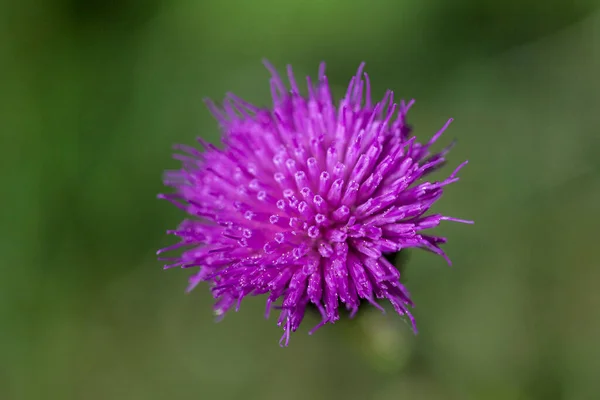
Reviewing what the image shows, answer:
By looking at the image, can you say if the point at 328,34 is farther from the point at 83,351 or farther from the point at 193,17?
the point at 83,351

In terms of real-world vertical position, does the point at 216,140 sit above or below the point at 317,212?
above

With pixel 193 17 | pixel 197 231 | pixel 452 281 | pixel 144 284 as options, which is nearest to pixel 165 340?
pixel 144 284

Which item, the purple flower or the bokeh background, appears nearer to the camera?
the purple flower

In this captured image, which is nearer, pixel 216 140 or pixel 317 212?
pixel 317 212

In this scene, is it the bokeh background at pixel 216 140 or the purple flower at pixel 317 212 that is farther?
the bokeh background at pixel 216 140
